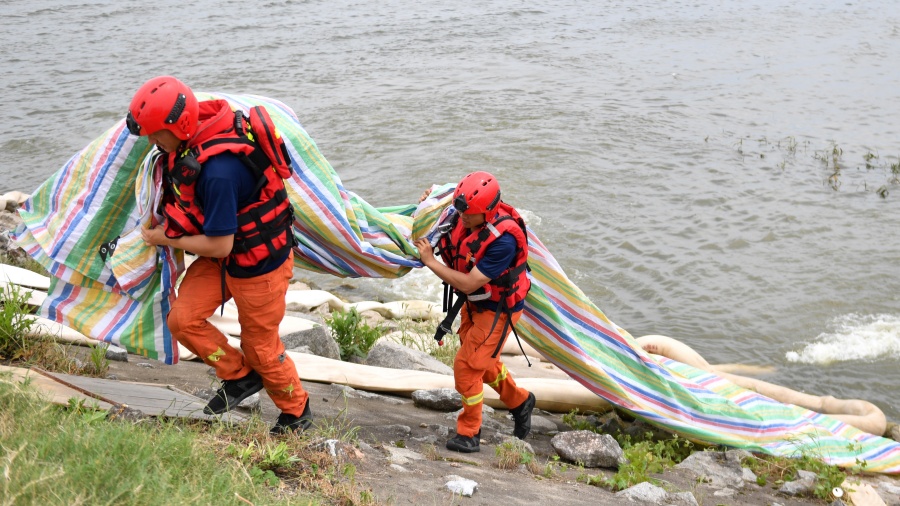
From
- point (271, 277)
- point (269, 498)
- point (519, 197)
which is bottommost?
point (519, 197)

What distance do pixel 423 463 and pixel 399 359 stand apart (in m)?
1.76

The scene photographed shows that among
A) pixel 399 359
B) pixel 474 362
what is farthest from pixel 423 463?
pixel 399 359

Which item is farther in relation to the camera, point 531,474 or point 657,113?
point 657,113

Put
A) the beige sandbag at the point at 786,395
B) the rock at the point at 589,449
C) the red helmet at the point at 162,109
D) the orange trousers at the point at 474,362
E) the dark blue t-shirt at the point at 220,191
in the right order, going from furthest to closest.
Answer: the beige sandbag at the point at 786,395
the rock at the point at 589,449
the orange trousers at the point at 474,362
the dark blue t-shirt at the point at 220,191
the red helmet at the point at 162,109

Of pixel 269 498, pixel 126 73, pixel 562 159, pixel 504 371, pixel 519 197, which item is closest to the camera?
pixel 269 498

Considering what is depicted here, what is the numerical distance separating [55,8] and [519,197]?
17.7 m

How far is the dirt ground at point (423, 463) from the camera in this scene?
4262 millimetres

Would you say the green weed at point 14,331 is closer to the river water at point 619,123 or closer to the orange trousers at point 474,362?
the orange trousers at point 474,362

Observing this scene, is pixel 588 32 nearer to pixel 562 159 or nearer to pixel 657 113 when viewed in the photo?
pixel 657 113

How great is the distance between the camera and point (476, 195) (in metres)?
4.89

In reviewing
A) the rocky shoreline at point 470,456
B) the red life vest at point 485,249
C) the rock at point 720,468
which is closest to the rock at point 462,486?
the rocky shoreline at point 470,456

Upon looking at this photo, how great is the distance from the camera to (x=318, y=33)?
68.6ft

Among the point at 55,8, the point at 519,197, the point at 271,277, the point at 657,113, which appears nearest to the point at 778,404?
the point at 271,277

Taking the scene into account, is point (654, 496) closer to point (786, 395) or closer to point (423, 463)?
point (423, 463)
